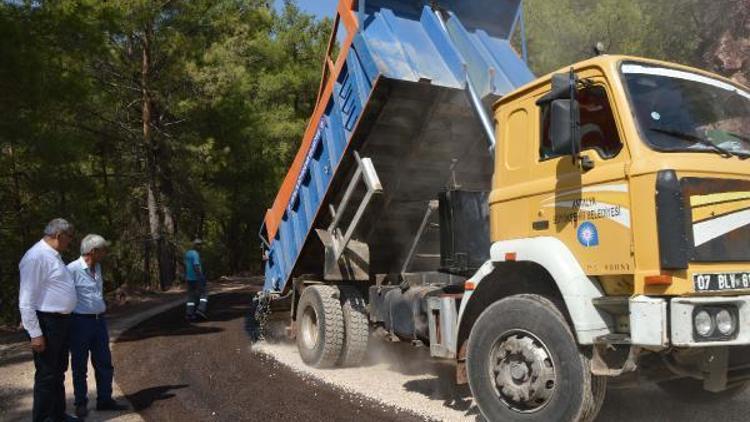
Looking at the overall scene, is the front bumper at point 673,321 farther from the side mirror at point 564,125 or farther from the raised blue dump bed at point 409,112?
the raised blue dump bed at point 409,112

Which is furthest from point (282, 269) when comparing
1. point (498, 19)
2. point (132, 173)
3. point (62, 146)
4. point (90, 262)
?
point (132, 173)

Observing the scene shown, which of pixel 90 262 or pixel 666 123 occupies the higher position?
pixel 666 123

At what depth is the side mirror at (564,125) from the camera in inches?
151

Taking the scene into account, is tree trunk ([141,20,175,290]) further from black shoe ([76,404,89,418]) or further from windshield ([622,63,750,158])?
windshield ([622,63,750,158])

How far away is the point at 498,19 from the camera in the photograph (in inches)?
276

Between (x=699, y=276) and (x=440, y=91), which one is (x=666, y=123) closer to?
(x=699, y=276)

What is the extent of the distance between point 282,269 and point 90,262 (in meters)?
3.22

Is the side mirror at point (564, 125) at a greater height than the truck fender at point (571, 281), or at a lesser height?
greater

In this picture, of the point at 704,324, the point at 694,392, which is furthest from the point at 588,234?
the point at 694,392

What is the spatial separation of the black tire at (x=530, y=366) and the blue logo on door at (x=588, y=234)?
1.47ft

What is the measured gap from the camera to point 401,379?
652 cm

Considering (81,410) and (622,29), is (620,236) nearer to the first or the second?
(81,410)

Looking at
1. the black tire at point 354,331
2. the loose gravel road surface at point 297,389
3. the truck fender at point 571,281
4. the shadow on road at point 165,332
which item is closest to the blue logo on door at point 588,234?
the truck fender at point 571,281

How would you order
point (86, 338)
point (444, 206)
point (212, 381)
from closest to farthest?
point (86, 338) → point (444, 206) → point (212, 381)
